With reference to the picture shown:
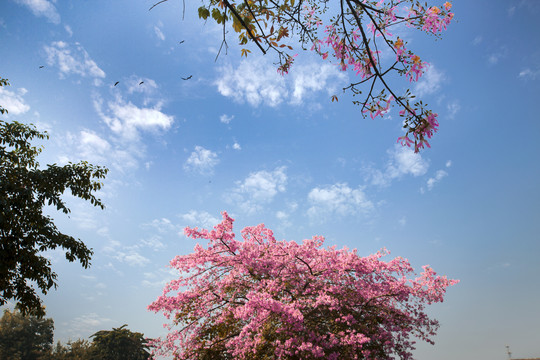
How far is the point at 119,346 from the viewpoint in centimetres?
2708

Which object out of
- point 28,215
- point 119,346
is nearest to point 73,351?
point 119,346

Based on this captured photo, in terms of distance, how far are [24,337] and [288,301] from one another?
106 ft

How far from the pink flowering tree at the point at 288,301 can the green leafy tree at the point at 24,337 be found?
2521cm

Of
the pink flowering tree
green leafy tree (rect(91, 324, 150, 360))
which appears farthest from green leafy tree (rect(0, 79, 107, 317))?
green leafy tree (rect(91, 324, 150, 360))

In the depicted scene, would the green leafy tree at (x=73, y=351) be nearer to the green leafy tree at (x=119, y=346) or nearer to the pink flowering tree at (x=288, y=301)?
the green leafy tree at (x=119, y=346)

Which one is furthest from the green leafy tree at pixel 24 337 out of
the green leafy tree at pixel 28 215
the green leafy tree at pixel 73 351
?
the green leafy tree at pixel 28 215

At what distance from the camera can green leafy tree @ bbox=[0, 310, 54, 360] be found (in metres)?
26.8

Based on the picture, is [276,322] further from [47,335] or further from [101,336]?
[47,335]

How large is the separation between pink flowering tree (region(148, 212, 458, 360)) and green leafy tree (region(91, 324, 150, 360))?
21.9m

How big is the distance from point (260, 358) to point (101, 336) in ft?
89.9

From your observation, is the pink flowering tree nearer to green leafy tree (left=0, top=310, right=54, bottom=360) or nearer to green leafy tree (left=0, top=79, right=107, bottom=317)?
green leafy tree (left=0, top=79, right=107, bottom=317)

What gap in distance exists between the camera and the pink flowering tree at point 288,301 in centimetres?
755

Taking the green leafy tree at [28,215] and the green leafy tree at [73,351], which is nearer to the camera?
the green leafy tree at [28,215]

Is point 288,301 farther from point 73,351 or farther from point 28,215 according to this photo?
point 73,351
